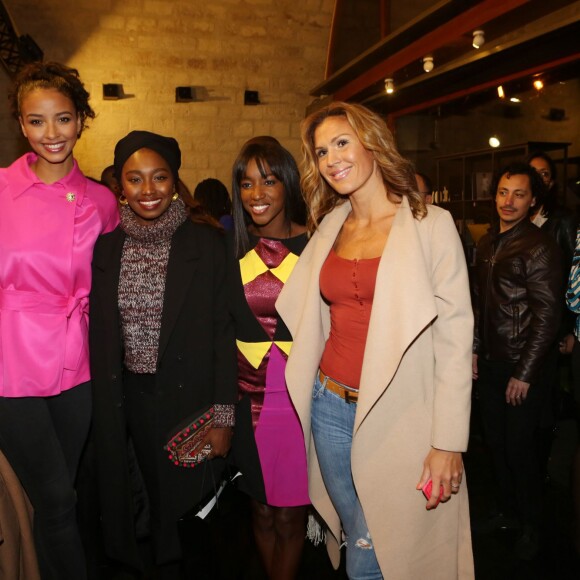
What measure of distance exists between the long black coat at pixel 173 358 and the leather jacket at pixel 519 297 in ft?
→ 4.71

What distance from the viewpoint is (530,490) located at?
279 centimetres

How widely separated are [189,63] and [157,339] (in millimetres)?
6192

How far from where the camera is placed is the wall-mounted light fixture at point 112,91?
7008mm

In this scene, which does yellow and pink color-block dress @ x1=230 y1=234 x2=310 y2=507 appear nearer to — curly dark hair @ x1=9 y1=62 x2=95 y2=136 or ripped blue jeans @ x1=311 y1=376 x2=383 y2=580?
ripped blue jeans @ x1=311 y1=376 x2=383 y2=580

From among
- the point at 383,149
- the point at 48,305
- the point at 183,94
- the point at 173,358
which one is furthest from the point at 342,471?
the point at 183,94

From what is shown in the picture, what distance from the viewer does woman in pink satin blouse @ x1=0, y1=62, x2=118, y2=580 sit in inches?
80.4

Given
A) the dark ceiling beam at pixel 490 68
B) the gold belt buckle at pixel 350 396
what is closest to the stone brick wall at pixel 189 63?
the dark ceiling beam at pixel 490 68

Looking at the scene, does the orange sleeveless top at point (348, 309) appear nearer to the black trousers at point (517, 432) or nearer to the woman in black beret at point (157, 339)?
the woman in black beret at point (157, 339)

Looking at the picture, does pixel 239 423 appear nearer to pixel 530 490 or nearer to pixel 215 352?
pixel 215 352

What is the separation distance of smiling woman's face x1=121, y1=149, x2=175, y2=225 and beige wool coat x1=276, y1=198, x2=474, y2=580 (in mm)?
963

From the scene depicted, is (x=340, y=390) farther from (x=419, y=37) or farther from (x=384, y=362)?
(x=419, y=37)

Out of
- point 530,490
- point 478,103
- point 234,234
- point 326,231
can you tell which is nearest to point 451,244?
point 326,231

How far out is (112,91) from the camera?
7023 millimetres

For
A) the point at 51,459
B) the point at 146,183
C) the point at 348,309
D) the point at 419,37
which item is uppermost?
the point at 419,37
